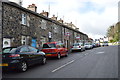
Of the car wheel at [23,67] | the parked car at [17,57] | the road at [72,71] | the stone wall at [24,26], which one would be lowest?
the road at [72,71]

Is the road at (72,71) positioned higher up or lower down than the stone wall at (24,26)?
lower down

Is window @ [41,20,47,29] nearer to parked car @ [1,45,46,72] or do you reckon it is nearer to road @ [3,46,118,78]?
road @ [3,46,118,78]

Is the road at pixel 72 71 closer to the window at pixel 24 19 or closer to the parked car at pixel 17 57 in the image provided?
the parked car at pixel 17 57

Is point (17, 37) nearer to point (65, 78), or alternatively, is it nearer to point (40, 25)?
point (40, 25)

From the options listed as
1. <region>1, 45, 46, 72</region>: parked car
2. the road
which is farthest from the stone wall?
the road

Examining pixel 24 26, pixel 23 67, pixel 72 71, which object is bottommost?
pixel 72 71

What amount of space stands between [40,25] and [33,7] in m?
2.94

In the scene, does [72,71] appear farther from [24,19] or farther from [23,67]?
[24,19]

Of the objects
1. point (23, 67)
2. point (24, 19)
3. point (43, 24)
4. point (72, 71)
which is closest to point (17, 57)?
point (23, 67)

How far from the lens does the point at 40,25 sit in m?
19.5

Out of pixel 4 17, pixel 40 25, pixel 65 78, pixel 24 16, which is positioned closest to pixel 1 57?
pixel 65 78

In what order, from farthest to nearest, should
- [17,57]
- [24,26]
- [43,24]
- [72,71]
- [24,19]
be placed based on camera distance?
1. [43,24]
2. [24,19]
3. [24,26]
4. [72,71]
5. [17,57]

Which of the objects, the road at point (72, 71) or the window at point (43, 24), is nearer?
the road at point (72, 71)

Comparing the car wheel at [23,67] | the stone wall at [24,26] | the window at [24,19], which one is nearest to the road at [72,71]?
the car wheel at [23,67]
